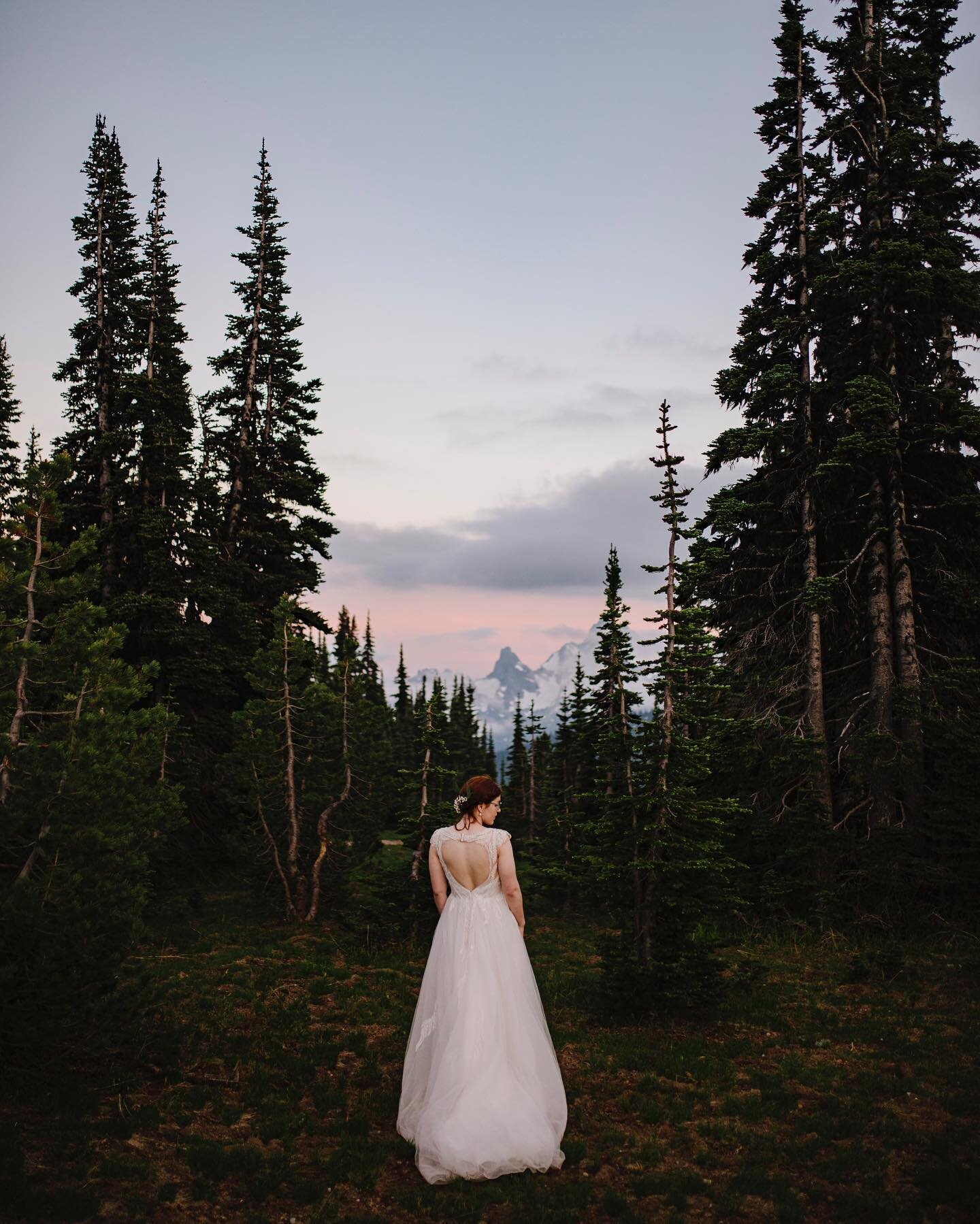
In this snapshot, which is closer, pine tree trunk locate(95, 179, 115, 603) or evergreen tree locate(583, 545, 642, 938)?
evergreen tree locate(583, 545, 642, 938)

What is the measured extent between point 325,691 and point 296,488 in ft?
37.9

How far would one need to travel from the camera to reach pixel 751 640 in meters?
18.3

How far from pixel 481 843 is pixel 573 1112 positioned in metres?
3.14

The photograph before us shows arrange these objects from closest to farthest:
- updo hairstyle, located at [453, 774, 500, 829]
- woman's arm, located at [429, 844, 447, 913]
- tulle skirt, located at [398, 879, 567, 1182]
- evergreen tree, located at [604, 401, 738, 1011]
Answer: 1. tulle skirt, located at [398, 879, 567, 1182]
2. updo hairstyle, located at [453, 774, 500, 829]
3. woman's arm, located at [429, 844, 447, 913]
4. evergreen tree, located at [604, 401, 738, 1011]

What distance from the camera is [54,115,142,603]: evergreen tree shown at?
2208 centimetres

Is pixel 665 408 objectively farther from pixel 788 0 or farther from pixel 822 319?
pixel 788 0

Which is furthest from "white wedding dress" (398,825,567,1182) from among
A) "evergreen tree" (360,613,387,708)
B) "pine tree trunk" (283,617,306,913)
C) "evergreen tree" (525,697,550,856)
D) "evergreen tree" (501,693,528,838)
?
"evergreen tree" (360,613,387,708)

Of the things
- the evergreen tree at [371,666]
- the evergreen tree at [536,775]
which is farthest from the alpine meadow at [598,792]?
the evergreen tree at [371,666]

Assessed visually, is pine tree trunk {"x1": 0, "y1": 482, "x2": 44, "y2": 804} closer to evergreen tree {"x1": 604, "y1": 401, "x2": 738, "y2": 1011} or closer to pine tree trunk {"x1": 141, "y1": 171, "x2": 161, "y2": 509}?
evergreen tree {"x1": 604, "y1": 401, "x2": 738, "y2": 1011}

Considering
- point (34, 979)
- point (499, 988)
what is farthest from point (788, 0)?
point (34, 979)

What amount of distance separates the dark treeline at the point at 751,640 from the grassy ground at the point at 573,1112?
5.30ft

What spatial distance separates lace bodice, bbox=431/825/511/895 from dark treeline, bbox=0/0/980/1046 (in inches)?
136

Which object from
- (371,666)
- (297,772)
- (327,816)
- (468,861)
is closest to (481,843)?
(468,861)

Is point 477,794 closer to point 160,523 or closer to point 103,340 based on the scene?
point 160,523
